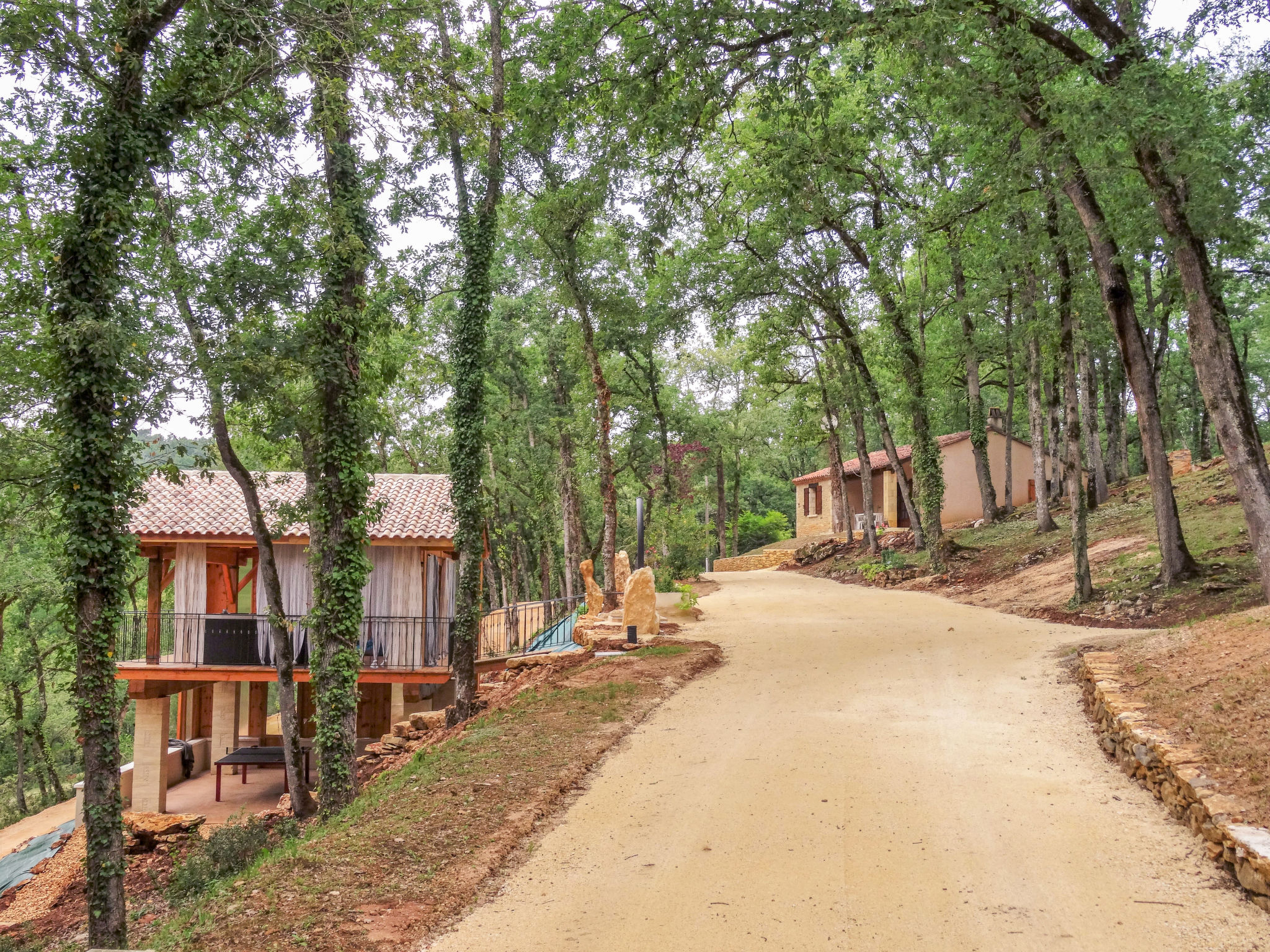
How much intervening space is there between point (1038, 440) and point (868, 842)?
57.1 ft

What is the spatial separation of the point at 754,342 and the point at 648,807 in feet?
54.1

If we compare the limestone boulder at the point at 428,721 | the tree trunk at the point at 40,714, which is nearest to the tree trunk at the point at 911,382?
the limestone boulder at the point at 428,721

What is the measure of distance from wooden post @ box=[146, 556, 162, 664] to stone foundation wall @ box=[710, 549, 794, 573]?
69.3 feet

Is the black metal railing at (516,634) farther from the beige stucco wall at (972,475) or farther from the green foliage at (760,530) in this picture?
the green foliage at (760,530)

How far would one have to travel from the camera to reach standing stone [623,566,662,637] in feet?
44.6

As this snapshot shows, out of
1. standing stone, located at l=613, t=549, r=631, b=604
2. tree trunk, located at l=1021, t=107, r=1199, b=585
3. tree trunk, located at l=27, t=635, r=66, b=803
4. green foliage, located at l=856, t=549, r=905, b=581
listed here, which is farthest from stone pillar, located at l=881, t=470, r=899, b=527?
tree trunk, located at l=27, t=635, r=66, b=803

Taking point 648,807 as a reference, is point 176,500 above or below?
above

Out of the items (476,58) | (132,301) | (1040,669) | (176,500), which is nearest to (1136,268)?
(1040,669)

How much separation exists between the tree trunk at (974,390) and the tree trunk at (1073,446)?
11.3 feet

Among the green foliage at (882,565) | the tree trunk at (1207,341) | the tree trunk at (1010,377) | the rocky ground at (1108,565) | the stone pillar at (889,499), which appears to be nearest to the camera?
the tree trunk at (1207,341)

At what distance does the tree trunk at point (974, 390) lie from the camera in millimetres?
19641

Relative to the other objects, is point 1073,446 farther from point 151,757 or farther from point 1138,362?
point 151,757

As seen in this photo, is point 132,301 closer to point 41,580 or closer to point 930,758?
point 930,758

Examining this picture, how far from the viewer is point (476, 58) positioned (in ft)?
41.4
